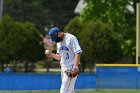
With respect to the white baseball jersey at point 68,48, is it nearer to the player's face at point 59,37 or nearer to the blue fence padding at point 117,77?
the player's face at point 59,37

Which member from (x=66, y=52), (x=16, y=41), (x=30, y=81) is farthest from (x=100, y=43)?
(x=66, y=52)

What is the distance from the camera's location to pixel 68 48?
12.0m

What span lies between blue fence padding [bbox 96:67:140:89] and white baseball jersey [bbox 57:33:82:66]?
1548 cm

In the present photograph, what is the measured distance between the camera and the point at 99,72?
27.6 metres

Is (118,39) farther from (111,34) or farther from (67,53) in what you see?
(67,53)

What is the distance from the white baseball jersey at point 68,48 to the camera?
471 inches

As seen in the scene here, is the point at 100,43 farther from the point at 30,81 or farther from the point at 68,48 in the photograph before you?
the point at 68,48

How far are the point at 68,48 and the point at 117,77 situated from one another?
15900mm

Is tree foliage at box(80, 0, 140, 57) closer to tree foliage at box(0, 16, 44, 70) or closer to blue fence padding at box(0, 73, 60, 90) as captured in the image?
tree foliage at box(0, 16, 44, 70)

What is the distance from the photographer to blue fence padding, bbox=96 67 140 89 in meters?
27.6

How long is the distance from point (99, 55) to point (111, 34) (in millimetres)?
2090

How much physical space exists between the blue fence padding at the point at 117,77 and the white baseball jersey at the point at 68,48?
15.5m

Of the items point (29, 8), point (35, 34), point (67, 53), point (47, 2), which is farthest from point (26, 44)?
point (47, 2)

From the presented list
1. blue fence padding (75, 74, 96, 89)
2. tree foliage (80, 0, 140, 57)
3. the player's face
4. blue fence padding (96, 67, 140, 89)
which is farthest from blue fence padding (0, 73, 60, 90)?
tree foliage (80, 0, 140, 57)
